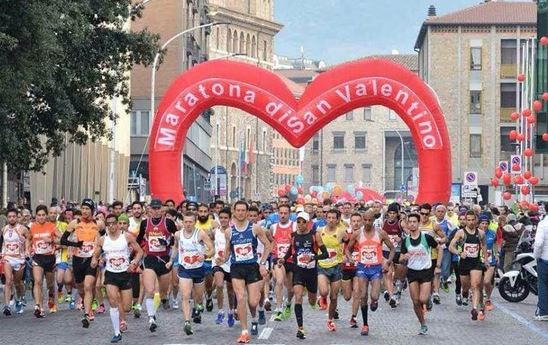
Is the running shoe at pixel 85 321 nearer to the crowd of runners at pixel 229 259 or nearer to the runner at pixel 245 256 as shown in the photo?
the crowd of runners at pixel 229 259

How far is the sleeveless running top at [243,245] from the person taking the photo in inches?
767

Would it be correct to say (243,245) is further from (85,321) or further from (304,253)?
(85,321)

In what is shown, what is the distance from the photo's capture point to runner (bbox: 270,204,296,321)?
2217 cm

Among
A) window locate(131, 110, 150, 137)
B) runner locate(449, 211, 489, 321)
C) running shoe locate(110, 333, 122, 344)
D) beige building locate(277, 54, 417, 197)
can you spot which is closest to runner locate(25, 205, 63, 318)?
running shoe locate(110, 333, 122, 344)

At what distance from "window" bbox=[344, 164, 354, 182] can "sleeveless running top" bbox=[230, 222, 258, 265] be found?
140 meters

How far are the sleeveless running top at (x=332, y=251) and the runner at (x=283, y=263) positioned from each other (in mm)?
547

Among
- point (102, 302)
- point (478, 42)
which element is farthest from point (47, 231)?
point (478, 42)

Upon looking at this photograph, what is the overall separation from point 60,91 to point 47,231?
9.68 meters

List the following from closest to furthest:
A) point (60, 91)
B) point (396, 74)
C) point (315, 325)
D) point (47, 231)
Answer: point (315, 325), point (47, 231), point (396, 74), point (60, 91)

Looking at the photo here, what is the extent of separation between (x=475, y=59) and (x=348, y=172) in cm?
6097

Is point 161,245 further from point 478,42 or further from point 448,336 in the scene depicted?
point 478,42

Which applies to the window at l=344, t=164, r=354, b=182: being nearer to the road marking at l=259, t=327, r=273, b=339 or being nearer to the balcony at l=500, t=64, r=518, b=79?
the balcony at l=500, t=64, r=518, b=79

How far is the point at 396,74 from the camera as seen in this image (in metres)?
29.8

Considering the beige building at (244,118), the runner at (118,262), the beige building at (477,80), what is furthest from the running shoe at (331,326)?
the beige building at (244,118)
